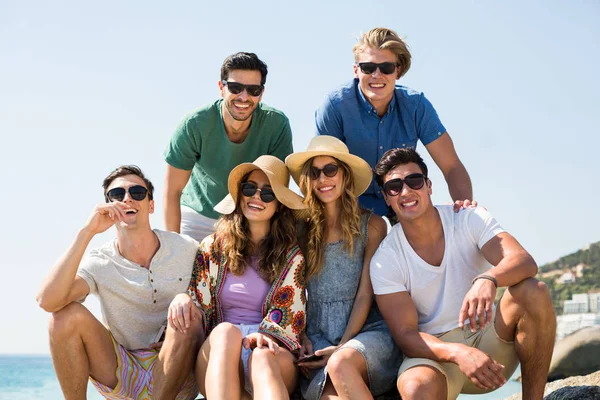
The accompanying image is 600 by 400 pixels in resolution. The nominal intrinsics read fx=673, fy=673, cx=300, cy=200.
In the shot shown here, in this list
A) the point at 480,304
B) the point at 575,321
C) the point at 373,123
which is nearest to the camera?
the point at 480,304

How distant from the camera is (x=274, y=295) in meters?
5.42

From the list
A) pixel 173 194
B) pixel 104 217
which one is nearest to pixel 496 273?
pixel 104 217

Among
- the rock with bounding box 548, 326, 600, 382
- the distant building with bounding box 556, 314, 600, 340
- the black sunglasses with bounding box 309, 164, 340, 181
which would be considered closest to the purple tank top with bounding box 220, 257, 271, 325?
the black sunglasses with bounding box 309, 164, 340, 181

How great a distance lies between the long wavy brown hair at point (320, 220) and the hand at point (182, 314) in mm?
Answer: 1073

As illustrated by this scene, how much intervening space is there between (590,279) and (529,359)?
54.4 m

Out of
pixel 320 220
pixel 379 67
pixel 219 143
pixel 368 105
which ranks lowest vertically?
pixel 320 220

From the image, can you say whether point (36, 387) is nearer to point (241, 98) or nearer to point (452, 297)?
point (241, 98)

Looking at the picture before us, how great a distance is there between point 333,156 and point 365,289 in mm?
1180

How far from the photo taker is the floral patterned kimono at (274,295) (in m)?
5.28

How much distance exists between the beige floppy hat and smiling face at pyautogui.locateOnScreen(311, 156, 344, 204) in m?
0.17

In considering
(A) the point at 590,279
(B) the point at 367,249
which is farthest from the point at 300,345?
(A) the point at 590,279

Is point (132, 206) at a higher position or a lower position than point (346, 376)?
higher

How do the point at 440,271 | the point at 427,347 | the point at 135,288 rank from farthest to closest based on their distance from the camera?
the point at 135,288, the point at 440,271, the point at 427,347

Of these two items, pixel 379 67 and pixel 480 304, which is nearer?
pixel 480 304
